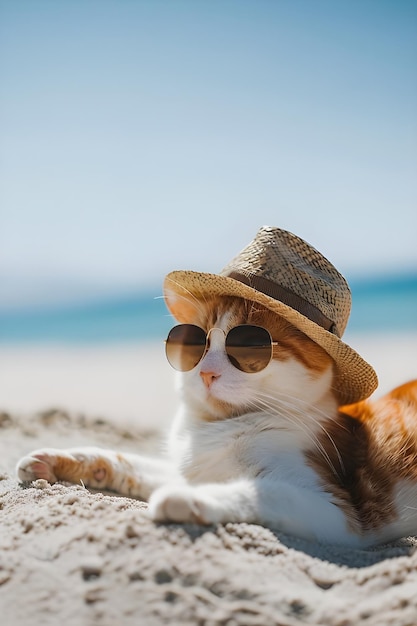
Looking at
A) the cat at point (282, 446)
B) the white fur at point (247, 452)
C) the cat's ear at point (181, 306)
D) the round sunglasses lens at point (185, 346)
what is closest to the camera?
the white fur at point (247, 452)

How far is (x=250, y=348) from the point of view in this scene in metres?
1.80

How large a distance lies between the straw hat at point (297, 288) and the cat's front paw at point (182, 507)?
23.2 inches

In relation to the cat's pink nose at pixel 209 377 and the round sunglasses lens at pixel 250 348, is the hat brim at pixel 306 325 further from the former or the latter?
the cat's pink nose at pixel 209 377

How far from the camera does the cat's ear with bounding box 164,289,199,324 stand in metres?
2.03

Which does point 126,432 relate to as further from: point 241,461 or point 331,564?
point 331,564

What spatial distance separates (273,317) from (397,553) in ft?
2.20

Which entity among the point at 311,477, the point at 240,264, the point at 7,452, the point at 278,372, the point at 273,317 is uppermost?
the point at 240,264

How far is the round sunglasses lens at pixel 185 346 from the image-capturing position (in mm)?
1911

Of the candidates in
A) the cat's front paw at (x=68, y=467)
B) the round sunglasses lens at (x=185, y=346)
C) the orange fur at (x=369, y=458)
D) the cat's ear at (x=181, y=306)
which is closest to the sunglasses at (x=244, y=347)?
the round sunglasses lens at (x=185, y=346)

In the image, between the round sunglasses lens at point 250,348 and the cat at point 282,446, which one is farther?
the round sunglasses lens at point 250,348

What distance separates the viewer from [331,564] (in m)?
1.33

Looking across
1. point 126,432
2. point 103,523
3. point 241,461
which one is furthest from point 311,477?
point 126,432

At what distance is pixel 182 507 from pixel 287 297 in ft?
2.35

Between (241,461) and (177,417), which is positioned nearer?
(241,461)
